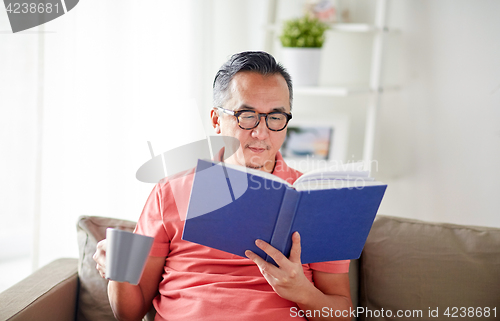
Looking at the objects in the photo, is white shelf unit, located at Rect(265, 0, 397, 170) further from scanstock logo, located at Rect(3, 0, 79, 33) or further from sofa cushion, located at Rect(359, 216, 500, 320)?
scanstock logo, located at Rect(3, 0, 79, 33)

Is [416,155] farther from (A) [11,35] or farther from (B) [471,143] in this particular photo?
(A) [11,35]

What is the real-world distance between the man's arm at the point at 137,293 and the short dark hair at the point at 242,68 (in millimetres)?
506

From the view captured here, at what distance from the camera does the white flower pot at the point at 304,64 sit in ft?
7.00

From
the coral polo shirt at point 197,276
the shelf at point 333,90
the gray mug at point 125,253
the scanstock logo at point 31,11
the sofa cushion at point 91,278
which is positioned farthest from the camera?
the shelf at point 333,90

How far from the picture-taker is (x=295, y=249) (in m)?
0.97

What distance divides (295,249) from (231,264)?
295 millimetres

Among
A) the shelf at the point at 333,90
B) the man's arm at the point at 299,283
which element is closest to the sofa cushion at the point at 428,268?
the man's arm at the point at 299,283

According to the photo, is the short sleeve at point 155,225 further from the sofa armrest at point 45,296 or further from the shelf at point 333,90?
the shelf at point 333,90

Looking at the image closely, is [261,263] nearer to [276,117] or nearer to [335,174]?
[335,174]

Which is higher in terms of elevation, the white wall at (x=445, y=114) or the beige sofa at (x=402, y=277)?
the white wall at (x=445, y=114)

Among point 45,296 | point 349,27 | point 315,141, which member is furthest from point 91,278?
point 349,27

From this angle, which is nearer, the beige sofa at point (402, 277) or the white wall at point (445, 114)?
the beige sofa at point (402, 277)

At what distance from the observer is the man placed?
116cm

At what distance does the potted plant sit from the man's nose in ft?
3.36
